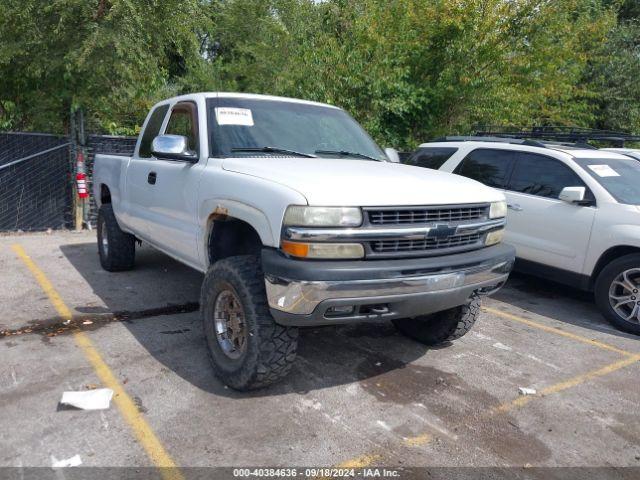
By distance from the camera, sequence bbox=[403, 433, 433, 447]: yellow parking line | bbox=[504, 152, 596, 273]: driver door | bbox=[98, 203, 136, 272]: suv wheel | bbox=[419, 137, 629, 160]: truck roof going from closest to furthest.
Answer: bbox=[403, 433, 433, 447]: yellow parking line → bbox=[504, 152, 596, 273]: driver door → bbox=[419, 137, 629, 160]: truck roof → bbox=[98, 203, 136, 272]: suv wheel

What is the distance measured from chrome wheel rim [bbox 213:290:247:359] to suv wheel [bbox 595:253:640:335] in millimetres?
3845

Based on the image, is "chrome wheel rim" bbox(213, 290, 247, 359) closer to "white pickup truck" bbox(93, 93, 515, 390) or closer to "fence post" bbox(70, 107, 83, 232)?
"white pickup truck" bbox(93, 93, 515, 390)

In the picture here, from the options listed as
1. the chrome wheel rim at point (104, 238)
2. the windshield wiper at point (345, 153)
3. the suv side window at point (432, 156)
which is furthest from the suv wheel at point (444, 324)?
the chrome wheel rim at point (104, 238)

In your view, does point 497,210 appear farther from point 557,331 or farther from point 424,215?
point 557,331

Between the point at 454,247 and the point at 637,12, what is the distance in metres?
25.6

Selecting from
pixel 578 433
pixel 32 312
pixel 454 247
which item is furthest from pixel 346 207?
pixel 32 312

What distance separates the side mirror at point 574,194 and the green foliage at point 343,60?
5933mm

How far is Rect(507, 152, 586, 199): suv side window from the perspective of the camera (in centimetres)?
600

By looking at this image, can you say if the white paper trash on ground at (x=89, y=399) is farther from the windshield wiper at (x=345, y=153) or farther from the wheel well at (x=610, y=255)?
the wheel well at (x=610, y=255)

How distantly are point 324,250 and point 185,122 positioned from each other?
2.25 meters

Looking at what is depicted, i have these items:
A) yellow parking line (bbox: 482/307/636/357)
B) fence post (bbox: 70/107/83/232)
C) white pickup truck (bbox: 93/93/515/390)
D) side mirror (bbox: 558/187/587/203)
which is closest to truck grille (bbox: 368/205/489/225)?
white pickup truck (bbox: 93/93/515/390)

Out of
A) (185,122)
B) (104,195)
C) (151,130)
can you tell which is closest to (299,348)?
(185,122)

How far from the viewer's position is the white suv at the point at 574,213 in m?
5.36

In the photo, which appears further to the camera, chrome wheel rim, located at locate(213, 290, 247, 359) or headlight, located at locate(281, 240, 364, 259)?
chrome wheel rim, located at locate(213, 290, 247, 359)
